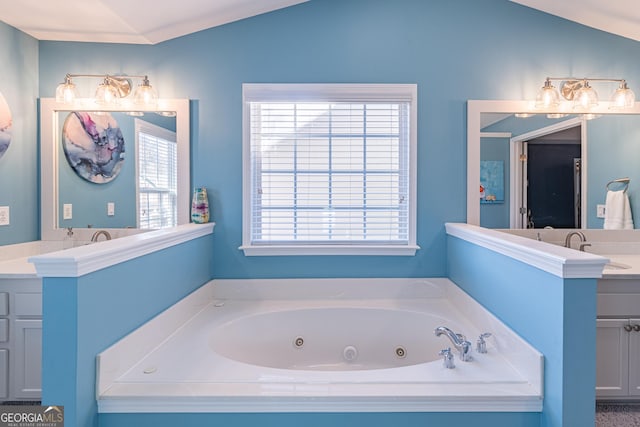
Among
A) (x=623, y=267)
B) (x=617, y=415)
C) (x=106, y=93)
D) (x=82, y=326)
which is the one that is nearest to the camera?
(x=82, y=326)

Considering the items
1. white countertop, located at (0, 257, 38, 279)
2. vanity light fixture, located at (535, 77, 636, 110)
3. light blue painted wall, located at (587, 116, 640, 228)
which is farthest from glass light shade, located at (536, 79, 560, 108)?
white countertop, located at (0, 257, 38, 279)

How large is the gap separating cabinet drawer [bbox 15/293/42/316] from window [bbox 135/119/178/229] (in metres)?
0.79

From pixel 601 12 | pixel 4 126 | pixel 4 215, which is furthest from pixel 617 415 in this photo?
pixel 4 126

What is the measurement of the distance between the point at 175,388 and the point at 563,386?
1378mm

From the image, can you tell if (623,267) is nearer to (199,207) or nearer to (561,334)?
(561,334)

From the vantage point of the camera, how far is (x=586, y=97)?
250cm

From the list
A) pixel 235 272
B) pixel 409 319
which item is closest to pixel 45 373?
pixel 235 272

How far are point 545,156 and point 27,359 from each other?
3358 mm

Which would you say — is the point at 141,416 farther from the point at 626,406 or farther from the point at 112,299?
the point at 626,406

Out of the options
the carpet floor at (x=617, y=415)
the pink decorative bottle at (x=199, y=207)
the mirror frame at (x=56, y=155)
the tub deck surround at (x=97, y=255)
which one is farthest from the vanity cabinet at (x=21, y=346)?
the carpet floor at (x=617, y=415)

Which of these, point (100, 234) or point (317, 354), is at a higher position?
point (100, 234)

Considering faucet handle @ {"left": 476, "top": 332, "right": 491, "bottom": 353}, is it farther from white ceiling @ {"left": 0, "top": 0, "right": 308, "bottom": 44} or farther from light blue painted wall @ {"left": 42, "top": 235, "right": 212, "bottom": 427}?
white ceiling @ {"left": 0, "top": 0, "right": 308, "bottom": 44}

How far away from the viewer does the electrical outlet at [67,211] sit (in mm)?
2629

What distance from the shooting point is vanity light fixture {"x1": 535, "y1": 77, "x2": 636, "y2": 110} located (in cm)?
250
